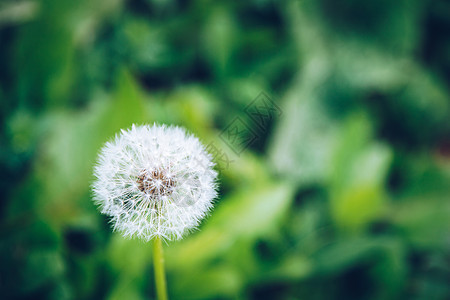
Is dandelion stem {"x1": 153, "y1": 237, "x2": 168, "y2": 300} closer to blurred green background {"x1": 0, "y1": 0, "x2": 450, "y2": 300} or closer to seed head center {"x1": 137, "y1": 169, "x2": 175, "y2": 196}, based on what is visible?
seed head center {"x1": 137, "y1": 169, "x2": 175, "y2": 196}

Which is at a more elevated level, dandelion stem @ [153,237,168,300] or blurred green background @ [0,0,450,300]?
blurred green background @ [0,0,450,300]

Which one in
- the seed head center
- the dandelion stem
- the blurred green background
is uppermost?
the blurred green background

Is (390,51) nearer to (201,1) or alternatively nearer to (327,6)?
(327,6)

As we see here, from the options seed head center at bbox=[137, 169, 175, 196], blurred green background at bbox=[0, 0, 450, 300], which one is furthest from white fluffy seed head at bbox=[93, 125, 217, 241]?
blurred green background at bbox=[0, 0, 450, 300]

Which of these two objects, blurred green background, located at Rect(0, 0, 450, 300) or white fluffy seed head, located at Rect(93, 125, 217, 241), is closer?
white fluffy seed head, located at Rect(93, 125, 217, 241)

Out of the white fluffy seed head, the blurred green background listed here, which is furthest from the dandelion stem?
the blurred green background

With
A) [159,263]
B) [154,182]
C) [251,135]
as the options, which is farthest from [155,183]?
[251,135]

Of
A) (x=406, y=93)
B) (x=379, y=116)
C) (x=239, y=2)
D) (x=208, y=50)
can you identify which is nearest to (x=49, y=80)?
(x=208, y=50)

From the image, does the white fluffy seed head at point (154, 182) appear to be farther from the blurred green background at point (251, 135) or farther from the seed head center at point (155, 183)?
the blurred green background at point (251, 135)
